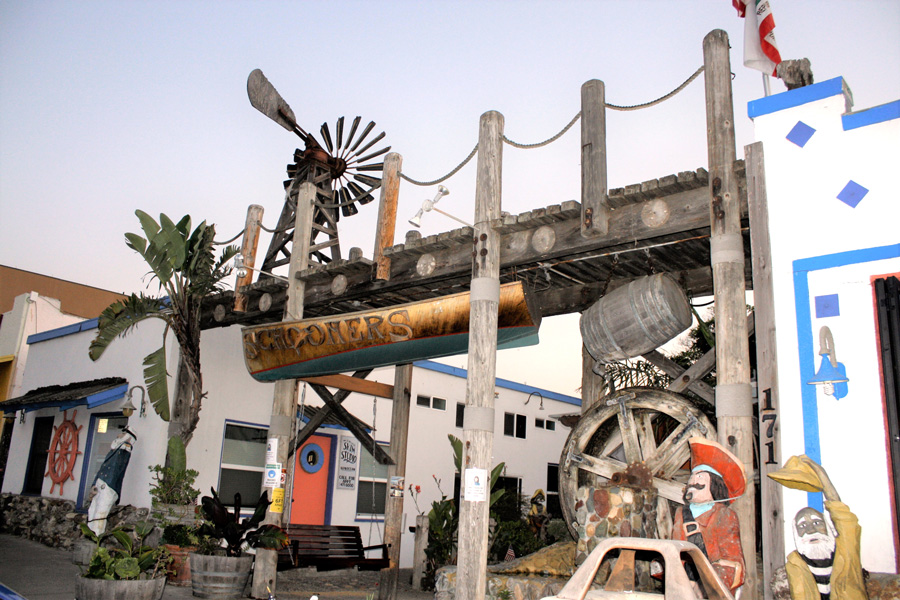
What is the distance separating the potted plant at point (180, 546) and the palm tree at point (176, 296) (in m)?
1.26

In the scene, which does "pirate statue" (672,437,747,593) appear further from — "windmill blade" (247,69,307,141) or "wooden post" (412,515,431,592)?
"windmill blade" (247,69,307,141)

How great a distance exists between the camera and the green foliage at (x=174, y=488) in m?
10.7

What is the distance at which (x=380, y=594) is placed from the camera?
9.55m

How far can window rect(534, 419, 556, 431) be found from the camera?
19938 millimetres

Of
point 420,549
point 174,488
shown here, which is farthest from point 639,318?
point 174,488

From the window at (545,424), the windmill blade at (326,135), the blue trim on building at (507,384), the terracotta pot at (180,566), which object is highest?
the windmill blade at (326,135)

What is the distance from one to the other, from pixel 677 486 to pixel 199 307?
7.89 m

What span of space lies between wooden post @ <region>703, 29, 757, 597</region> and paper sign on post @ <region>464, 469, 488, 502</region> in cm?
239

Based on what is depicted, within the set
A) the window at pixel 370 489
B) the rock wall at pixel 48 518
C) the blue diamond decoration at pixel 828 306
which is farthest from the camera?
the window at pixel 370 489

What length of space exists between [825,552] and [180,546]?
8.52 m

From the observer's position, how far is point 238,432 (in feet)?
42.3

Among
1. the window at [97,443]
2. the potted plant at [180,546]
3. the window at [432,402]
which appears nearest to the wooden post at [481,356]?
the potted plant at [180,546]

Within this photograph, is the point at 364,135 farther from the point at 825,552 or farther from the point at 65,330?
the point at 825,552

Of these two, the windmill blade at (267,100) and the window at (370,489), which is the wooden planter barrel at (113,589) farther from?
the windmill blade at (267,100)
